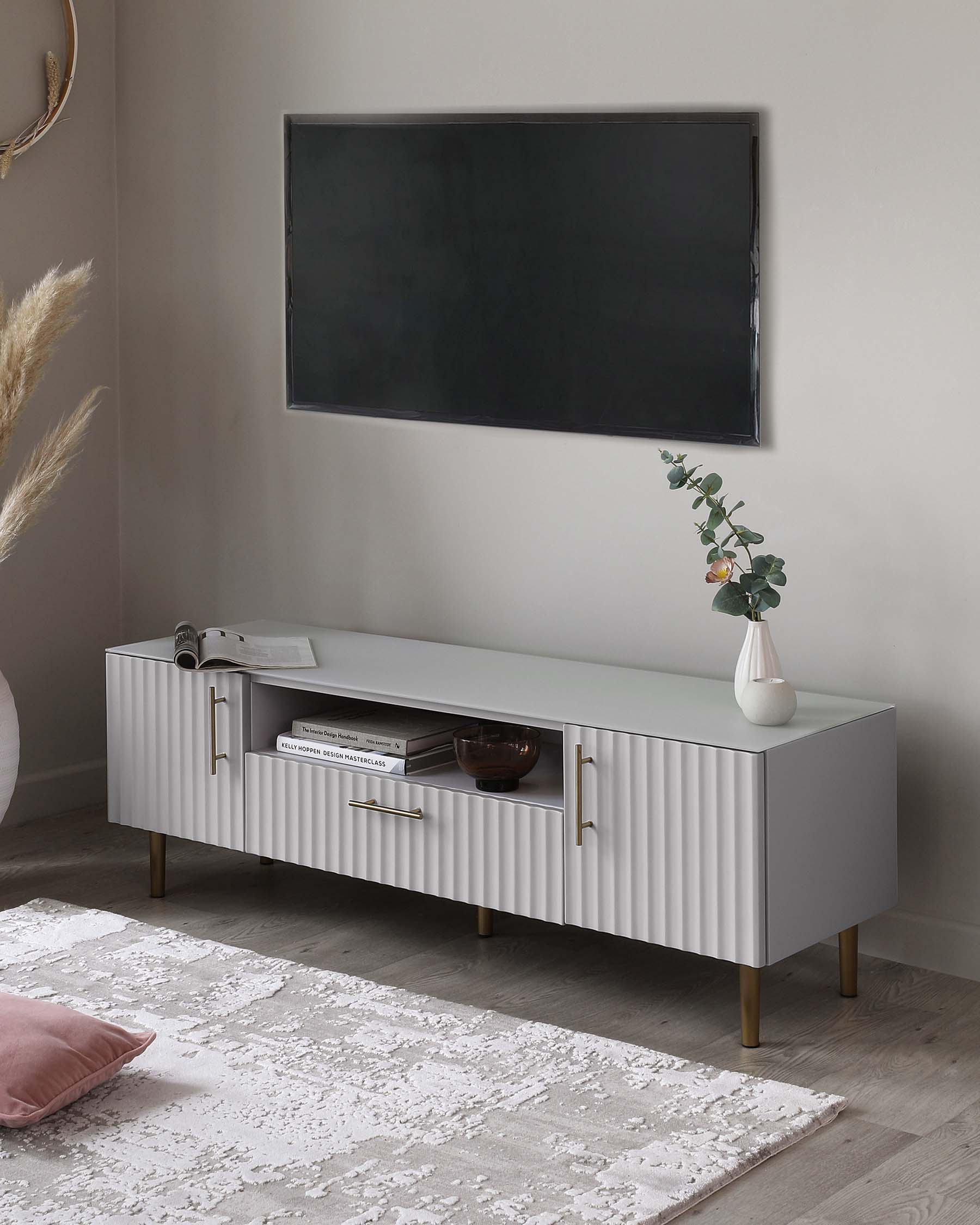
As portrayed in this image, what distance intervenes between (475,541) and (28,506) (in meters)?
1.01

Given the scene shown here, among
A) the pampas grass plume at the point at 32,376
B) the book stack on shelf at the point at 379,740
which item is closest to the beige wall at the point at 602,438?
the book stack on shelf at the point at 379,740

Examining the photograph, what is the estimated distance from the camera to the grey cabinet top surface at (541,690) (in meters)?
2.93

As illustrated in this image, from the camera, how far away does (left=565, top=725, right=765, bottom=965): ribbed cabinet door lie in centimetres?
279

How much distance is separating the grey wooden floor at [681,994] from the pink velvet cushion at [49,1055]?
2.29 ft

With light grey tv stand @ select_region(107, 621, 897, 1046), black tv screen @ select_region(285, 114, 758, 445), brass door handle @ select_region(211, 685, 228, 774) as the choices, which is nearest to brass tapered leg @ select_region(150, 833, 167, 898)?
light grey tv stand @ select_region(107, 621, 897, 1046)

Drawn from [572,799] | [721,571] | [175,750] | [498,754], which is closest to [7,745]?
[175,750]

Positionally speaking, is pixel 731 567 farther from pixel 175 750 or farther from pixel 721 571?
pixel 175 750

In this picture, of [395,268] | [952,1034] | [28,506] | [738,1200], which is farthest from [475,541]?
[738,1200]

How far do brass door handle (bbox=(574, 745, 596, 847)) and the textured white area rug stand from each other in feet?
1.20

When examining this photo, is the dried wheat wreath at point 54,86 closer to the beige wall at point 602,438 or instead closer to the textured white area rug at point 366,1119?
the beige wall at point 602,438

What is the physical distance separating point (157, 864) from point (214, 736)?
1.24 ft

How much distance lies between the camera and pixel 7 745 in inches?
147

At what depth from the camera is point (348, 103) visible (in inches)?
150

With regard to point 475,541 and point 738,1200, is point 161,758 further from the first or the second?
point 738,1200
